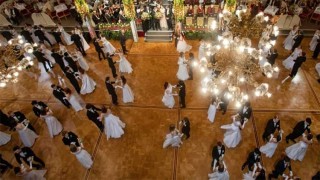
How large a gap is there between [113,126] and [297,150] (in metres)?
5.59

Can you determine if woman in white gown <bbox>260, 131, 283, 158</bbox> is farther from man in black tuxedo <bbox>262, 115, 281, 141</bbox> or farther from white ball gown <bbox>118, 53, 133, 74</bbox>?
white ball gown <bbox>118, 53, 133, 74</bbox>

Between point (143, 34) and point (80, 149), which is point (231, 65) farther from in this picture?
point (143, 34)

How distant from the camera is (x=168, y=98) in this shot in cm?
952

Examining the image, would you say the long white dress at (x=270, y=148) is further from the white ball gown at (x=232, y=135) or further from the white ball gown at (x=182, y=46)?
the white ball gown at (x=182, y=46)

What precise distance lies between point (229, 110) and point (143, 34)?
241 inches

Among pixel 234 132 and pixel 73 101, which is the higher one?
pixel 73 101

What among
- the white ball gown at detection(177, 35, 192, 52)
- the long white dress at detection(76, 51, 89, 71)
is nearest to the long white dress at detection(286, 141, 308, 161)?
the white ball gown at detection(177, 35, 192, 52)

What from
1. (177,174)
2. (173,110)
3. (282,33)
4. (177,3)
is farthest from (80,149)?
(282,33)

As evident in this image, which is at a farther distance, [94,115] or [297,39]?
[297,39]

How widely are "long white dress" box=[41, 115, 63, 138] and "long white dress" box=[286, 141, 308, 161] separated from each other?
294 inches

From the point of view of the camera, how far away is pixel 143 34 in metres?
13.5

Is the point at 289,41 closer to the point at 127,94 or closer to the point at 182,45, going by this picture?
the point at 182,45

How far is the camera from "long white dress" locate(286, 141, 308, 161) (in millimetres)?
7617

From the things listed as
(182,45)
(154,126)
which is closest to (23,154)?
(154,126)
